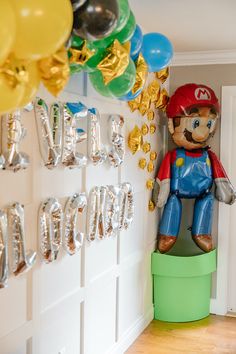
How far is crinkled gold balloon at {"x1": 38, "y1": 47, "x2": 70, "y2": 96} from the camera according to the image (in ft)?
4.36

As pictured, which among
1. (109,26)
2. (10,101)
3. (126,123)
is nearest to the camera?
(10,101)

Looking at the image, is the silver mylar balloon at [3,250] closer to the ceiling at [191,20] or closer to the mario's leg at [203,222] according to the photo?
the ceiling at [191,20]

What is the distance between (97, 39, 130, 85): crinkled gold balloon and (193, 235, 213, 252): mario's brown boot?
6.92 ft

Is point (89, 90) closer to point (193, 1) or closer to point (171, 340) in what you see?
point (193, 1)

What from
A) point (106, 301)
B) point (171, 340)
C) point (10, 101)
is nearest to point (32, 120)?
point (10, 101)

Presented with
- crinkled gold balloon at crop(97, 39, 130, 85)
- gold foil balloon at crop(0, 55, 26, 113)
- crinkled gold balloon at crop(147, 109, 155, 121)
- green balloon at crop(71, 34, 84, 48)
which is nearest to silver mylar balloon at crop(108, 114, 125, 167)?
crinkled gold balloon at crop(147, 109, 155, 121)

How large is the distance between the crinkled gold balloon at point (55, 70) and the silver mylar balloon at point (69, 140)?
0.98m

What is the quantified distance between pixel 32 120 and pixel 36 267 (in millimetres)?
645

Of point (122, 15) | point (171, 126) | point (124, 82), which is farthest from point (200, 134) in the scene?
point (122, 15)

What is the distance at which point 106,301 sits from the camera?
2.97m

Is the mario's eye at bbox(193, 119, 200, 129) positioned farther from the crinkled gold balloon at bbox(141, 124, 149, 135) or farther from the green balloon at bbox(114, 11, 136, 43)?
the green balloon at bbox(114, 11, 136, 43)

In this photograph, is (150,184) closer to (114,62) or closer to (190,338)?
(190,338)

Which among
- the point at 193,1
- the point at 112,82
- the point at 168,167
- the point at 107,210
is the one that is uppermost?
the point at 193,1

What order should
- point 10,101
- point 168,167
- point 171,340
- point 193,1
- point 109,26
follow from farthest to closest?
point 168,167
point 171,340
point 193,1
point 109,26
point 10,101
